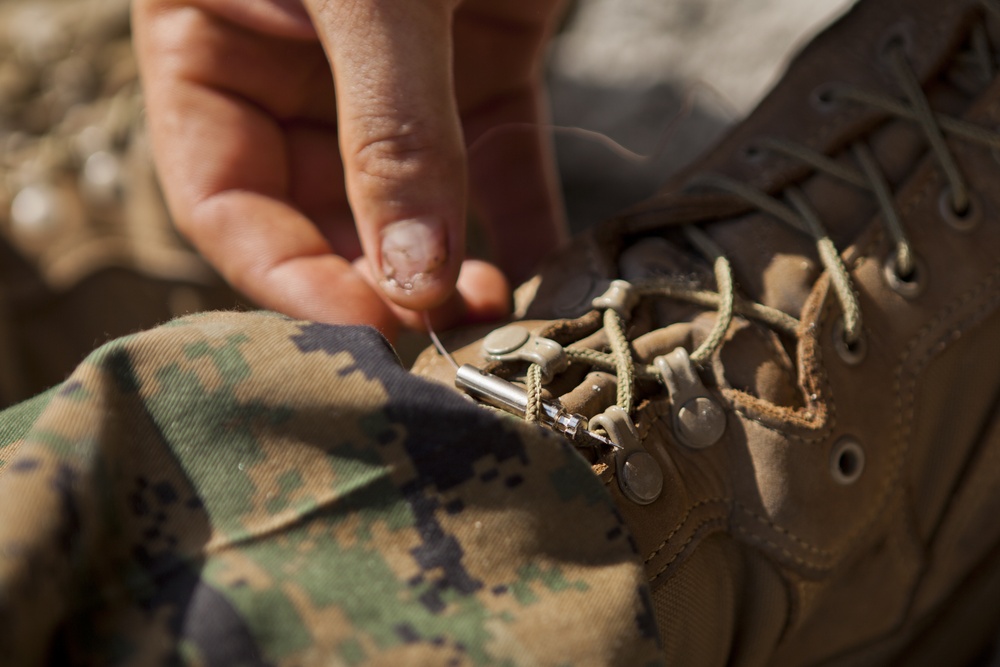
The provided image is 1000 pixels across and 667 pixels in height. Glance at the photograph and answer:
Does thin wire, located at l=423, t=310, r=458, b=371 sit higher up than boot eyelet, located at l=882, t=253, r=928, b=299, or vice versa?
boot eyelet, located at l=882, t=253, r=928, b=299

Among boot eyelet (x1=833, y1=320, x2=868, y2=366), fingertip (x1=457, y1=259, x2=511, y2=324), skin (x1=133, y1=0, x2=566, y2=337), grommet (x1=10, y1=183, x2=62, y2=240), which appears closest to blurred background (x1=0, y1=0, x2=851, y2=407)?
grommet (x1=10, y1=183, x2=62, y2=240)

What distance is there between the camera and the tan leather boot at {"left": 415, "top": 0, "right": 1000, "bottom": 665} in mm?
850

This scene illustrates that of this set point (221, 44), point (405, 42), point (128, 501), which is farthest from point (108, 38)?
point (128, 501)

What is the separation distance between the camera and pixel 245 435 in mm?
654

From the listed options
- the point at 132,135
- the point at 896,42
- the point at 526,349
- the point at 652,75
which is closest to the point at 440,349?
the point at 526,349

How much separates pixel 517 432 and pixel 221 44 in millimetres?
894

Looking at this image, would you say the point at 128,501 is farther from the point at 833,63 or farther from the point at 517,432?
the point at 833,63

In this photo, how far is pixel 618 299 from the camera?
935mm

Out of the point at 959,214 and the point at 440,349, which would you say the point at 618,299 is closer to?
the point at 440,349

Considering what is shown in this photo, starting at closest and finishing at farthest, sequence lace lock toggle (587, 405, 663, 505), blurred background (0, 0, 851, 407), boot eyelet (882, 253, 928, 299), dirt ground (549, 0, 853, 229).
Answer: lace lock toggle (587, 405, 663, 505), boot eyelet (882, 253, 928, 299), blurred background (0, 0, 851, 407), dirt ground (549, 0, 853, 229)

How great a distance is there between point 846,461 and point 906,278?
0.23 m

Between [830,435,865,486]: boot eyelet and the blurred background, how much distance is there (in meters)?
0.87

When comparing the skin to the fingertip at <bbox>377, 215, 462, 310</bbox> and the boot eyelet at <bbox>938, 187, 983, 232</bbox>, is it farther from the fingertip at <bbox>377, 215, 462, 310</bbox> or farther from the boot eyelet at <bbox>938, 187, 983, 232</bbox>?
the boot eyelet at <bbox>938, 187, 983, 232</bbox>

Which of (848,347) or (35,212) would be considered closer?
(848,347)
